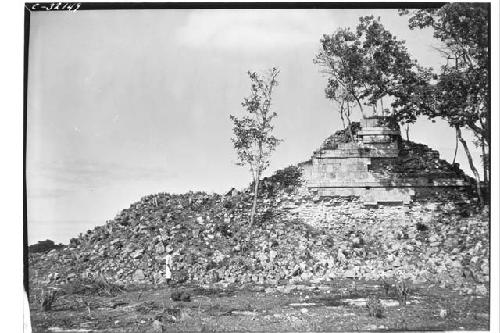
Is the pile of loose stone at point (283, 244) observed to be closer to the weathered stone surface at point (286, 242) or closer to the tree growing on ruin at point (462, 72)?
the weathered stone surface at point (286, 242)

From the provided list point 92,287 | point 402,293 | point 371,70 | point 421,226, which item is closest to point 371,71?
point 371,70

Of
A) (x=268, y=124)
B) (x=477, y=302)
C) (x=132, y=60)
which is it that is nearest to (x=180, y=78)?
(x=132, y=60)

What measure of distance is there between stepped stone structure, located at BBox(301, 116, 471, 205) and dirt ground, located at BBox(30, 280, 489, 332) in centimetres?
113

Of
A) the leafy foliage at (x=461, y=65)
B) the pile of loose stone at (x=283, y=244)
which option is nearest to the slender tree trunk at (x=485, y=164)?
the leafy foliage at (x=461, y=65)

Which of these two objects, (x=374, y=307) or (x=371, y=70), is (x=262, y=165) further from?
(x=374, y=307)

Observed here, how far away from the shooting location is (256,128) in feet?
25.5

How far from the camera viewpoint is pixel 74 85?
7.50m

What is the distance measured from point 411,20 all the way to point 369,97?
3.37 ft

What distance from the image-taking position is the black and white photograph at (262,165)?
A: 740 cm

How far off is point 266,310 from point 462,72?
3.65 metres

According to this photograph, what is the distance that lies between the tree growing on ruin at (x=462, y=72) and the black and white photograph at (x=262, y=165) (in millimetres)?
17

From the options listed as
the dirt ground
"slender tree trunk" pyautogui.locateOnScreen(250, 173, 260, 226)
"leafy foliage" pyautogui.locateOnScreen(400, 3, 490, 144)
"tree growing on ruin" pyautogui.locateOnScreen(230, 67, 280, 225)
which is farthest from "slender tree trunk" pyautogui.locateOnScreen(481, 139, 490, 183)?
"slender tree trunk" pyautogui.locateOnScreen(250, 173, 260, 226)

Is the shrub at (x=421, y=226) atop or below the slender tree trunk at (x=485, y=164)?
below
